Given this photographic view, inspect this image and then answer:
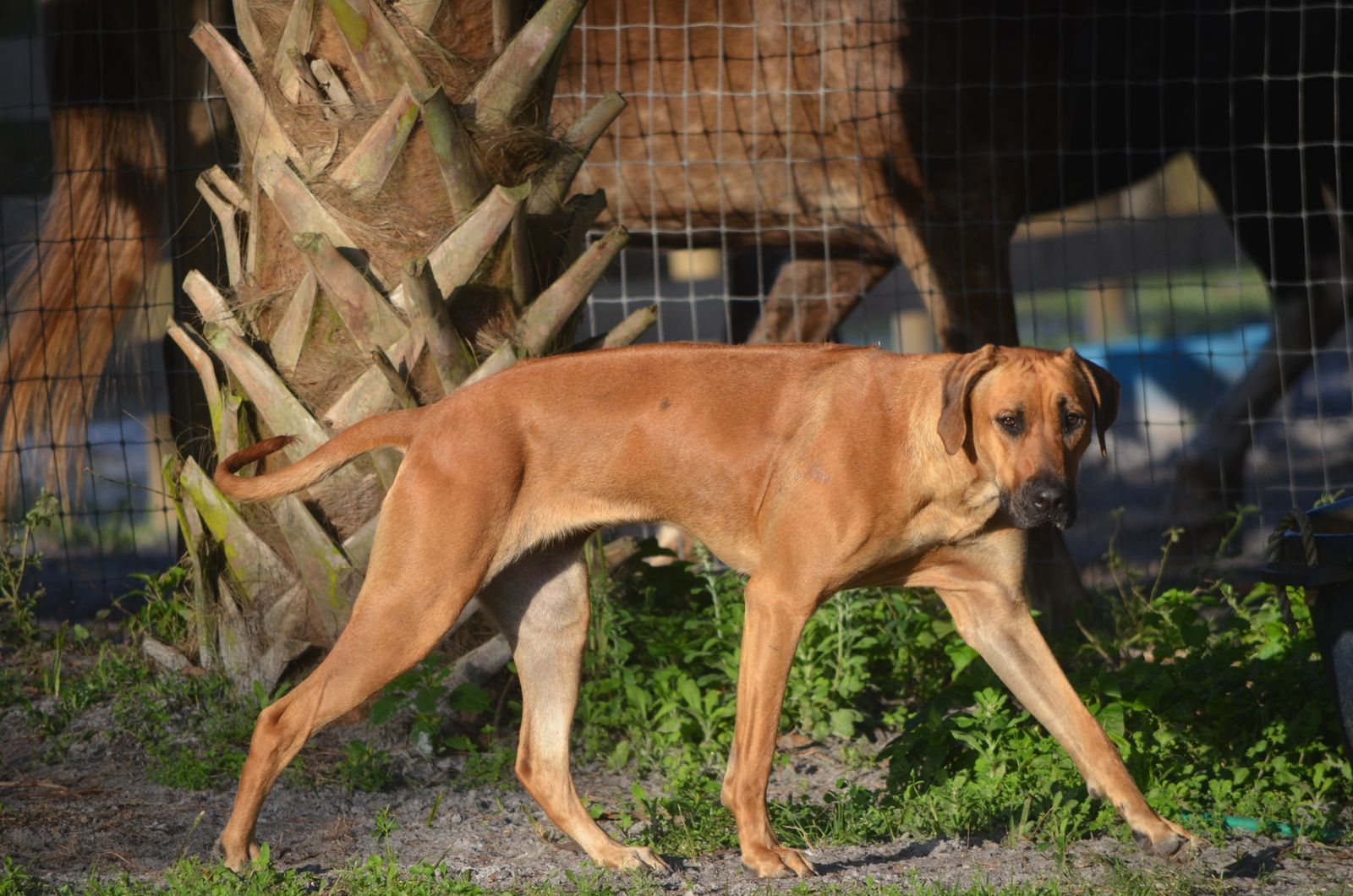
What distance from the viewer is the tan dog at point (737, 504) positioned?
3.67 meters

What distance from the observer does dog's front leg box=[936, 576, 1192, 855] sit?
11.8 feet

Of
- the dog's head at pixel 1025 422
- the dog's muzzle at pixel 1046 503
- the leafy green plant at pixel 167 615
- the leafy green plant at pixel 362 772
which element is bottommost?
the leafy green plant at pixel 362 772

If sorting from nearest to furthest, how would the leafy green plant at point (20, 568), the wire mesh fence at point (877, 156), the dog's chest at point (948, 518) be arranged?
the dog's chest at point (948, 518), the leafy green plant at point (20, 568), the wire mesh fence at point (877, 156)

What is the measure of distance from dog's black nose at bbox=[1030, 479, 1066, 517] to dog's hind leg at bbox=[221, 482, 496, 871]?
1354mm

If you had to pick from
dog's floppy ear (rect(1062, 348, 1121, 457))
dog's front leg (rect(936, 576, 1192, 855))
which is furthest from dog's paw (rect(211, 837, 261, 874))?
dog's floppy ear (rect(1062, 348, 1121, 457))

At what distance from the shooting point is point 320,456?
3873 millimetres

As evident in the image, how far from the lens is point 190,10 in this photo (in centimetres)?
611


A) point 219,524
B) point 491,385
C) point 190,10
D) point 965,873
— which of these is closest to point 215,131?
point 190,10

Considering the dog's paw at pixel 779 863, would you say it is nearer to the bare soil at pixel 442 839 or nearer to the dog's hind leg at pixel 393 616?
the bare soil at pixel 442 839

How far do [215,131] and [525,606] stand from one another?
9.42ft

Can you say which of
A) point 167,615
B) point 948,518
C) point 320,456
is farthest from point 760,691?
point 167,615

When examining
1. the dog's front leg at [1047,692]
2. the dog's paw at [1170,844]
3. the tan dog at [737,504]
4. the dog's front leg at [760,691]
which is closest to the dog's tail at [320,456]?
the tan dog at [737,504]

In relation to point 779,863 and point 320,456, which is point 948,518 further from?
point 320,456

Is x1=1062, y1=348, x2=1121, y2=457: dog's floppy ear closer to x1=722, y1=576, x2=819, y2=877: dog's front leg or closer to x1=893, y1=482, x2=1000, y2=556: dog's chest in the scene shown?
x1=893, y1=482, x2=1000, y2=556: dog's chest
